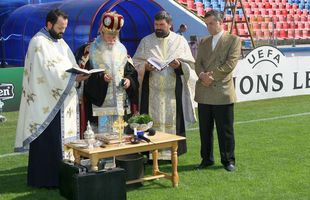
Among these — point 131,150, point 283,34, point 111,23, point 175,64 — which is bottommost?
point 131,150

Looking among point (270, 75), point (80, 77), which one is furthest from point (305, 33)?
point (80, 77)

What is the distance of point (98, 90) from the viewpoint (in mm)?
5941

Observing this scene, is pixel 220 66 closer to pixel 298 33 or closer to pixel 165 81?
pixel 165 81

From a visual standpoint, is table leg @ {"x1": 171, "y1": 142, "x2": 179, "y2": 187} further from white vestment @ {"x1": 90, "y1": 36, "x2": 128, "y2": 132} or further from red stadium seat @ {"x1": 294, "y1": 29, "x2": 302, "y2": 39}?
red stadium seat @ {"x1": 294, "y1": 29, "x2": 302, "y2": 39}

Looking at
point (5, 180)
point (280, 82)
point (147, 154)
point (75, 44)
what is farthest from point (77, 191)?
point (280, 82)

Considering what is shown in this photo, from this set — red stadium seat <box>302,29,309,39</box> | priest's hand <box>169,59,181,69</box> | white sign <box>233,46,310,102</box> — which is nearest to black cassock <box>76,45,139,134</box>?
priest's hand <box>169,59,181,69</box>

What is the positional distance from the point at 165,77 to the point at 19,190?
7.21 feet

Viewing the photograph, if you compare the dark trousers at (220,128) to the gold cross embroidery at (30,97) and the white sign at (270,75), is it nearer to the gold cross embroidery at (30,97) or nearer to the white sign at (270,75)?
the gold cross embroidery at (30,97)

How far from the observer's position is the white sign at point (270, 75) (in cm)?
1245

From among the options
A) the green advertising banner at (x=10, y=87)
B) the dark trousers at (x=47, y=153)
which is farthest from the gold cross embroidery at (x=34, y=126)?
the green advertising banner at (x=10, y=87)

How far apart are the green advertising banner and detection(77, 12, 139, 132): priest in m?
5.38

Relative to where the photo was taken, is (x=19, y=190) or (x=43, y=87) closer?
(x=43, y=87)

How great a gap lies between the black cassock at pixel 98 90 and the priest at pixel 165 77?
28 cm

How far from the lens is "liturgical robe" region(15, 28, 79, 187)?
5488 millimetres
